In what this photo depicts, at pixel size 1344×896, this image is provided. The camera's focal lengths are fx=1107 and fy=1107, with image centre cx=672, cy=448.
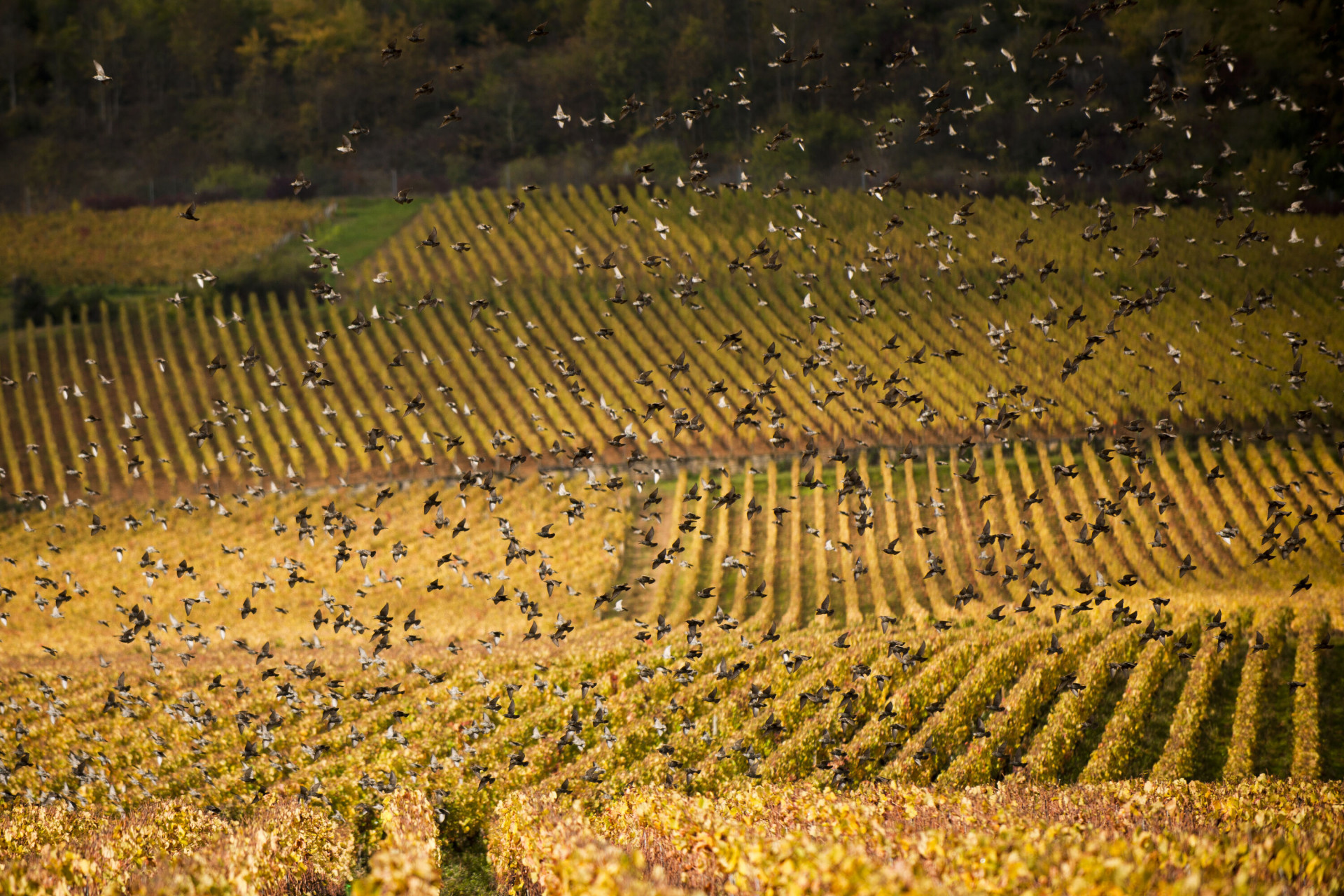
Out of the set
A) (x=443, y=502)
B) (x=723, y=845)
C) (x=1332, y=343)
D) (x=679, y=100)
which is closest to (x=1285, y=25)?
(x=1332, y=343)

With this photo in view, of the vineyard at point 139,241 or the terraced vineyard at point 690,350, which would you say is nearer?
the terraced vineyard at point 690,350

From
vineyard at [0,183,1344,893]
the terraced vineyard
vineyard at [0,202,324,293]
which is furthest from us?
vineyard at [0,202,324,293]

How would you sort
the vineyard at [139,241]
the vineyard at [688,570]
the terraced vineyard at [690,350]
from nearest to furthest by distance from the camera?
the vineyard at [688,570]
the terraced vineyard at [690,350]
the vineyard at [139,241]

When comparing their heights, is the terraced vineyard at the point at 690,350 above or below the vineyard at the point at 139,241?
above

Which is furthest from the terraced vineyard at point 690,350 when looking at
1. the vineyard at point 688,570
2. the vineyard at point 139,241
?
the vineyard at point 139,241

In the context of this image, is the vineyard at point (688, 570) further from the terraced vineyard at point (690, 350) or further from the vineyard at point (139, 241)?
the vineyard at point (139, 241)

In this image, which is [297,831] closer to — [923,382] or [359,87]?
[923,382]

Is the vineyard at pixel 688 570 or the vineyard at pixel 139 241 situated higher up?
the vineyard at pixel 688 570

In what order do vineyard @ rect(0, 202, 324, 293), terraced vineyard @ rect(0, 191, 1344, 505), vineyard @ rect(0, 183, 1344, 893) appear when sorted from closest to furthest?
A: vineyard @ rect(0, 183, 1344, 893) < terraced vineyard @ rect(0, 191, 1344, 505) < vineyard @ rect(0, 202, 324, 293)

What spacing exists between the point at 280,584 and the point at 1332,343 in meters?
49.2

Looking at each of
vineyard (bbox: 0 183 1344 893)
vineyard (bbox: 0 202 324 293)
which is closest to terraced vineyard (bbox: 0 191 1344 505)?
vineyard (bbox: 0 183 1344 893)

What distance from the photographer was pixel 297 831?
16.5m

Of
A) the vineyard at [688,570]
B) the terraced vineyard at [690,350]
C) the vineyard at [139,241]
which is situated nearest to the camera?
the vineyard at [688,570]

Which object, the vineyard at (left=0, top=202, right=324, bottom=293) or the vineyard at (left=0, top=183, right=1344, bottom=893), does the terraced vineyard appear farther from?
the vineyard at (left=0, top=202, right=324, bottom=293)
